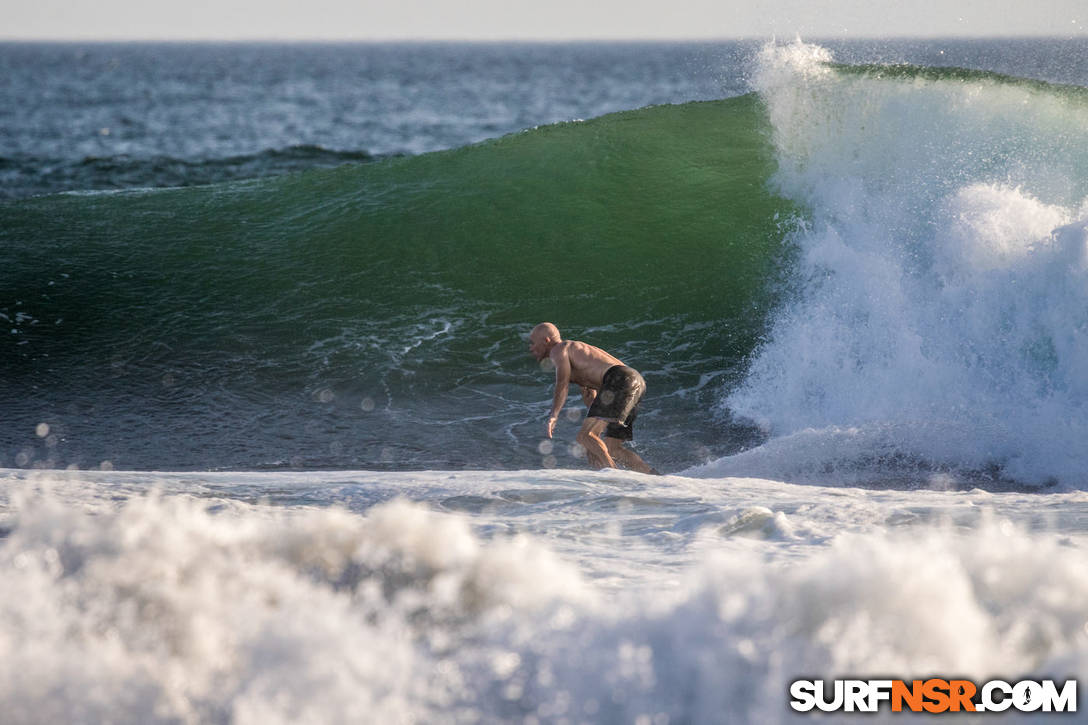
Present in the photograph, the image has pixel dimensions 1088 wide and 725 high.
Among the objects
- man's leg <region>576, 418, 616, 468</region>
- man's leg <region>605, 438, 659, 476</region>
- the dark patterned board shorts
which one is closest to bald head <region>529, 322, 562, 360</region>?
the dark patterned board shorts

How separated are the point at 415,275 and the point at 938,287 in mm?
5009

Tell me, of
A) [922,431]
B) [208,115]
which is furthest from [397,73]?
[922,431]

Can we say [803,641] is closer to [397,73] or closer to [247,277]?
[247,277]

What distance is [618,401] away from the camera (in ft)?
21.0

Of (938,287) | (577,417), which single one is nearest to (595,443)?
(577,417)

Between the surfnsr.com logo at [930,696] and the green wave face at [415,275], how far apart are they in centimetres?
463

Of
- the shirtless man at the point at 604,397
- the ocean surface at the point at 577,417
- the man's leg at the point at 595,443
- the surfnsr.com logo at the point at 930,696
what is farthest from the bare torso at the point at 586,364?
the surfnsr.com logo at the point at 930,696

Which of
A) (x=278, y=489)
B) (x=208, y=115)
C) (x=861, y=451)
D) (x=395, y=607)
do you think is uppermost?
(x=208, y=115)

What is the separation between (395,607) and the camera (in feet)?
9.58

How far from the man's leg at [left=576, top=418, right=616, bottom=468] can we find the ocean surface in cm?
61

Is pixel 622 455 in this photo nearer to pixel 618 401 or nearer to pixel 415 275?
pixel 618 401

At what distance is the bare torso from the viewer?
6.52 metres

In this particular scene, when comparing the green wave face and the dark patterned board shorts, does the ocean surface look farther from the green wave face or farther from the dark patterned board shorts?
the dark patterned board shorts

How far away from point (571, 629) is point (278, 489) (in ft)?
8.61
